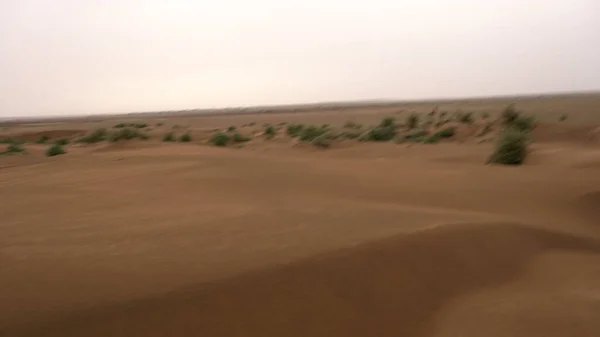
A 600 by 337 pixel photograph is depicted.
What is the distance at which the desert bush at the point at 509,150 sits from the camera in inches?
538

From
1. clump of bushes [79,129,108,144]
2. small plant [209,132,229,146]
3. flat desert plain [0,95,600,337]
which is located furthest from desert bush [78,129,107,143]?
flat desert plain [0,95,600,337]

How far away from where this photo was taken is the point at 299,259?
488 centimetres

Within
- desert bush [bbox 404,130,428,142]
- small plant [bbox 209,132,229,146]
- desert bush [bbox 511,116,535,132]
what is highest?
desert bush [bbox 511,116,535,132]

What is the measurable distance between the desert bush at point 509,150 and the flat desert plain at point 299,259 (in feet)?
13.4

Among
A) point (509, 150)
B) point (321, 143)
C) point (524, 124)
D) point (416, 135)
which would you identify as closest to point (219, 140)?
point (321, 143)

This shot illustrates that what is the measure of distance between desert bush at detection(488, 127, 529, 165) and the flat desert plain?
13.4 ft

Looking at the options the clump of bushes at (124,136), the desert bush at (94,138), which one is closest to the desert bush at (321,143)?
the clump of bushes at (124,136)

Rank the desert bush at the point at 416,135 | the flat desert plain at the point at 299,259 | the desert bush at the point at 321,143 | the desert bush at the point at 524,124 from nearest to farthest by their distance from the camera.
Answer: the flat desert plain at the point at 299,259 < the desert bush at the point at 321,143 < the desert bush at the point at 524,124 < the desert bush at the point at 416,135

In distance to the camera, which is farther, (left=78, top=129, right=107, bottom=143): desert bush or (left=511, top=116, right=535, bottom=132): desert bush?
(left=78, top=129, right=107, bottom=143): desert bush

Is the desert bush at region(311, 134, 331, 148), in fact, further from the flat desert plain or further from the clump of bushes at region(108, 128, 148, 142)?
the flat desert plain

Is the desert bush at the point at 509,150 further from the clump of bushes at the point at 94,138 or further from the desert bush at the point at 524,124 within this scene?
the clump of bushes at the point at 94,138

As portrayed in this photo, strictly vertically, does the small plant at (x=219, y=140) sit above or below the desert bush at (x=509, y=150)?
below

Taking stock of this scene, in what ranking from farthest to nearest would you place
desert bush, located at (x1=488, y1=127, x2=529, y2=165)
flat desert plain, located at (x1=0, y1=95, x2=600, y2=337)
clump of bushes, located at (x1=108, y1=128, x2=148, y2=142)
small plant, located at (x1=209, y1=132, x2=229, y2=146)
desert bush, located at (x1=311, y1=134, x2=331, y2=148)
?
clump of bushes, located at (x1=108, y1=128, x2=148, y2=142)
small plant, located at (x1=209, y1=132, x2=229, y2=146)
desert bush, located at (x1=311, y1=134, x2=331, y2=148)
desert bush, located at (x1=488, y1=127, x2=529, y2=165)
flat desert plain, located at (x1=0, y1=95, x2=600, y2=337)

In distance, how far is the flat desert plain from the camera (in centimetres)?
398
